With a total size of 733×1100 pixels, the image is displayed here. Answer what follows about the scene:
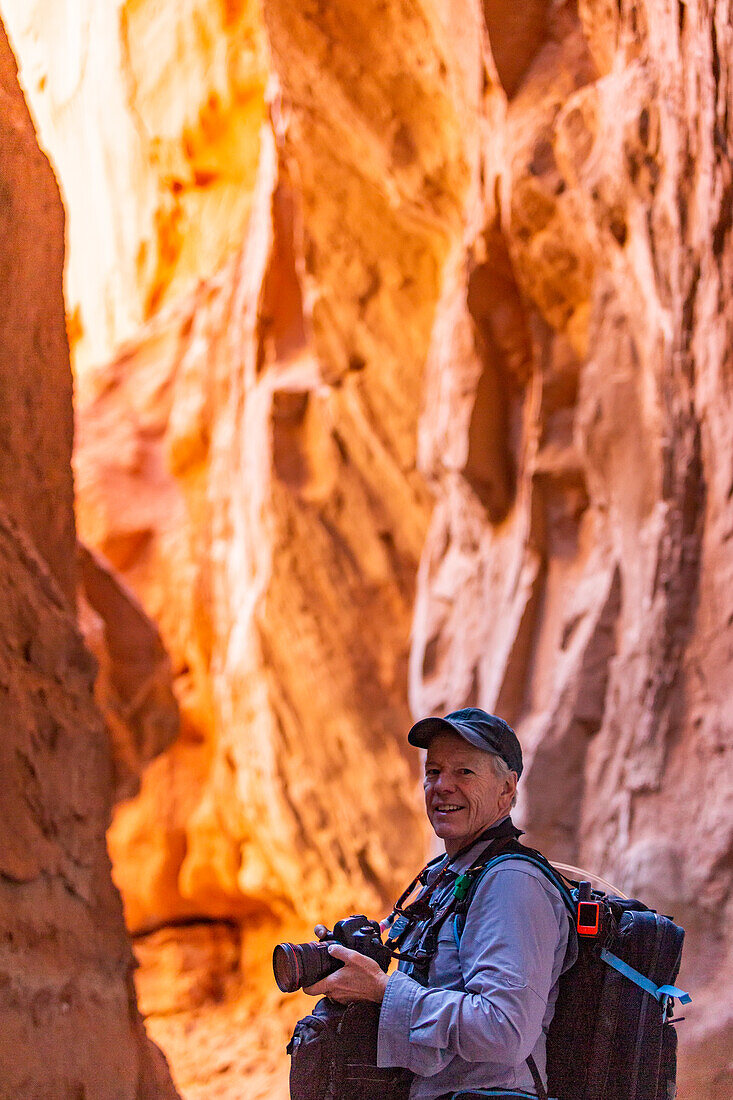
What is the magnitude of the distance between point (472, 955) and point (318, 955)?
26 cm

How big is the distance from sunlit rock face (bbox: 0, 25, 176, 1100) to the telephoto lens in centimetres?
134

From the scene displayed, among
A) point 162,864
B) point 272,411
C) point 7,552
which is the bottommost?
point 162,864

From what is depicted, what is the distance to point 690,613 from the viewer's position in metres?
4.12

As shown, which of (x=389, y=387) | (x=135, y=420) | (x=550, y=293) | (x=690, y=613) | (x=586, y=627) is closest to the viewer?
(x=690, y=613)

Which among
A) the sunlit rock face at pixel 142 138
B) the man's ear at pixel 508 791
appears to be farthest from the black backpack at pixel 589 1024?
the sunlit rock face at pixel 142 138

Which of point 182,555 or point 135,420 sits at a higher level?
point 135,420

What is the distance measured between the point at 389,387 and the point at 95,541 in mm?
3550

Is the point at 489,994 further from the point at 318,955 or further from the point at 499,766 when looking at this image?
the point at 499,766

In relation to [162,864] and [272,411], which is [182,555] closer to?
[272,411]

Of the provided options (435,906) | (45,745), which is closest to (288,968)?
(435,906)

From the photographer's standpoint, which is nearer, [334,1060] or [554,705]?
[334,1060]

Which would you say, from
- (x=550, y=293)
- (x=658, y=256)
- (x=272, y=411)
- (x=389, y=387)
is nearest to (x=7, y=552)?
(x=658, y=256)

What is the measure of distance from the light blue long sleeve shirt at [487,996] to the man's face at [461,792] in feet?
0.51

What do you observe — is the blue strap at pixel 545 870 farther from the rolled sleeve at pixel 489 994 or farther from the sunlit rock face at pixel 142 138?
the sunlit rock face at pixel 142 138
